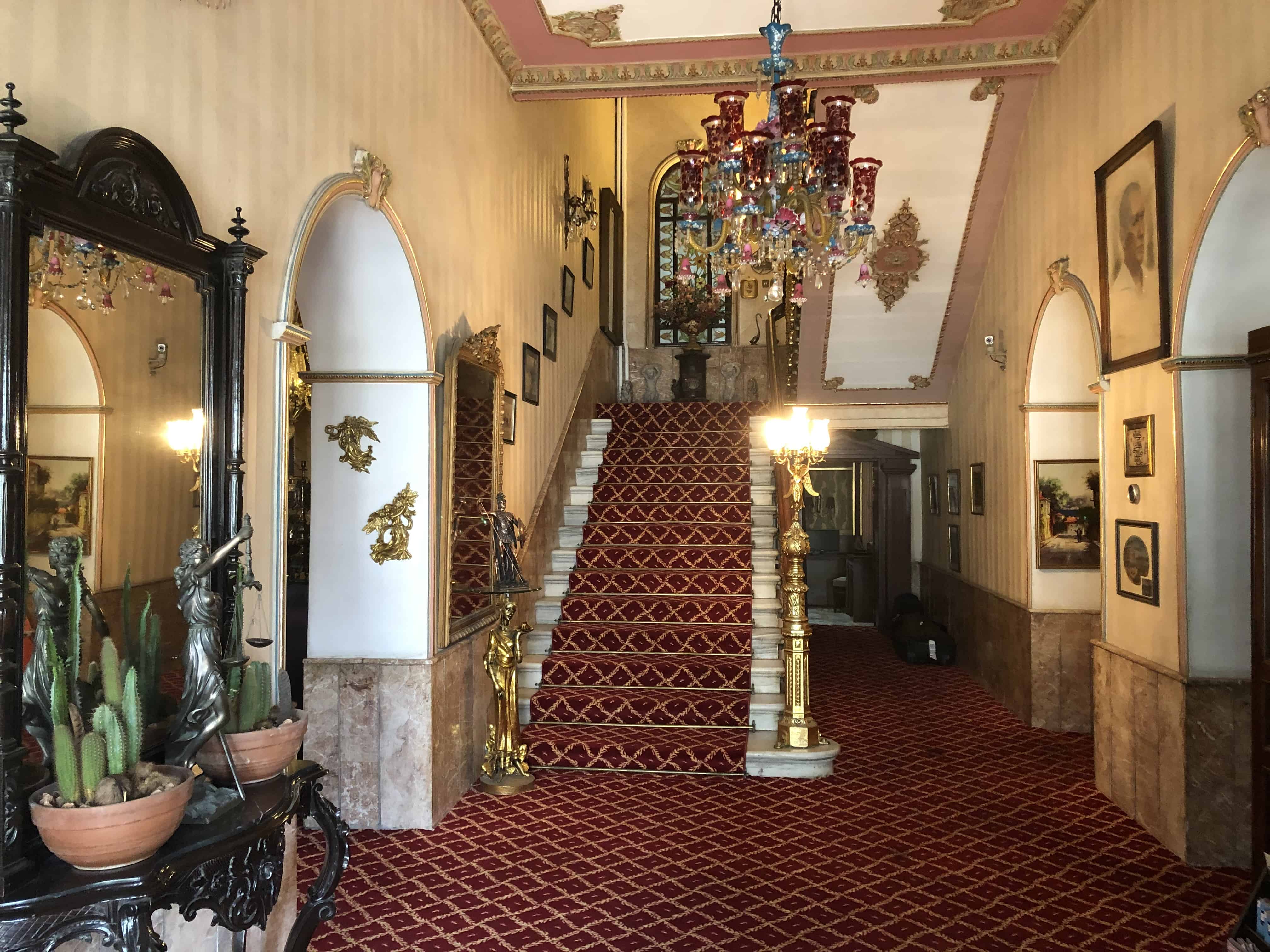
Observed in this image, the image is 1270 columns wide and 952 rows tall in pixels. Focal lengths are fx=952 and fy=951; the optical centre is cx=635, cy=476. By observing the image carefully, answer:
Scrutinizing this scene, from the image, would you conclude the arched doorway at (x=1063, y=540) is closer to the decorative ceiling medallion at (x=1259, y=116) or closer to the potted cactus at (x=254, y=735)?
the decorative ceiling medallion at (x=1259, y=116)

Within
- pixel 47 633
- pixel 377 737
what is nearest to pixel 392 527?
pixel 377 737

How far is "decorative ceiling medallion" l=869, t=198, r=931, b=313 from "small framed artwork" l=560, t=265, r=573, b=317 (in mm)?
3058

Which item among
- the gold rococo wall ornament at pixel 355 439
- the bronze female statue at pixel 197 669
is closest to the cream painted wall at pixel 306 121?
the gold rococo wall ornament at pixel 355 439

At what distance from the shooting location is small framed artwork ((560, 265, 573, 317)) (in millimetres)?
9742

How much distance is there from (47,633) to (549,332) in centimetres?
696

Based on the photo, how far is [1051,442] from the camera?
7.97 metres

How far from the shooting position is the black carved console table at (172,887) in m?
2.09

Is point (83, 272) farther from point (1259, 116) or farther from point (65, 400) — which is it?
point (1259, 116)

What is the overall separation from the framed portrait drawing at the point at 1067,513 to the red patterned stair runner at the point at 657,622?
2.55 meters

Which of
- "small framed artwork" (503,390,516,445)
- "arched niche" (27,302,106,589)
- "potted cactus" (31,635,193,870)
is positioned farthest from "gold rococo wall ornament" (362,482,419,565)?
"potted cactus" (31,635,193,870)

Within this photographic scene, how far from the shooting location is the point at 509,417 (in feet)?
23.7

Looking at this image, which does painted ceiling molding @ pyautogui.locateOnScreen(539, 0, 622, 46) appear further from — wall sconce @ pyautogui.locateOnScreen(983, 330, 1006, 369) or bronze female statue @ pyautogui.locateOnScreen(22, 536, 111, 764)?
bronze female statue @ pyautogui.locateOnScreen(22, 536, 111, 764)

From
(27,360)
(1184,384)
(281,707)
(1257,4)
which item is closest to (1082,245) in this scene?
(1184,384)

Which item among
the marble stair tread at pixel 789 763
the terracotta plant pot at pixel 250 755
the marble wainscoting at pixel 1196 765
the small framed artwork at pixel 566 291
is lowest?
the marble stair tread at pixel 789 763
